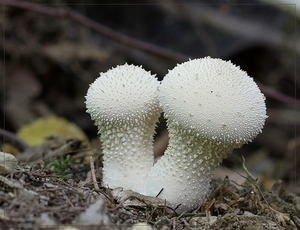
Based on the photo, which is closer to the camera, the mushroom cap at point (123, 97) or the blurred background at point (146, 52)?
the mushroom cap at point (123, 97)

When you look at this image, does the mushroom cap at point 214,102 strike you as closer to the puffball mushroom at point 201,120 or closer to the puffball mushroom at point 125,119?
the puffball mushroom at point 201,120

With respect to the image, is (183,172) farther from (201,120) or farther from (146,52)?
(146,52)

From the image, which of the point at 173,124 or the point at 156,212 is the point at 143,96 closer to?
the point at 173,124

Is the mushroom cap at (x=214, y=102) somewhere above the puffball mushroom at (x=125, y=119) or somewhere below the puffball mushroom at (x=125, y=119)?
above

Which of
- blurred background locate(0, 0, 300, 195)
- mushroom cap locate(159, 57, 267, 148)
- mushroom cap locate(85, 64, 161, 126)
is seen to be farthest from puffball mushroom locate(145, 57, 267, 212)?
blurred background locate(0, 0, 300, 195)

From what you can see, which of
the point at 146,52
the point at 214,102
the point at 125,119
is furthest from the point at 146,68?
the point at 214,102

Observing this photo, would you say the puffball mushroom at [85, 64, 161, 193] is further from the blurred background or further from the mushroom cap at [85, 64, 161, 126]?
the blurred background

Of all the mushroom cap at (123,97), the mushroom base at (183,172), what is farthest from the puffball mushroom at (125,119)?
the mushroom base at (183,172)

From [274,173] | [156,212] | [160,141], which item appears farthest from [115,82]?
[274,173]

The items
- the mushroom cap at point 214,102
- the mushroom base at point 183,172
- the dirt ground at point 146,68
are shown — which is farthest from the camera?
the mushroom base at point 183,172
